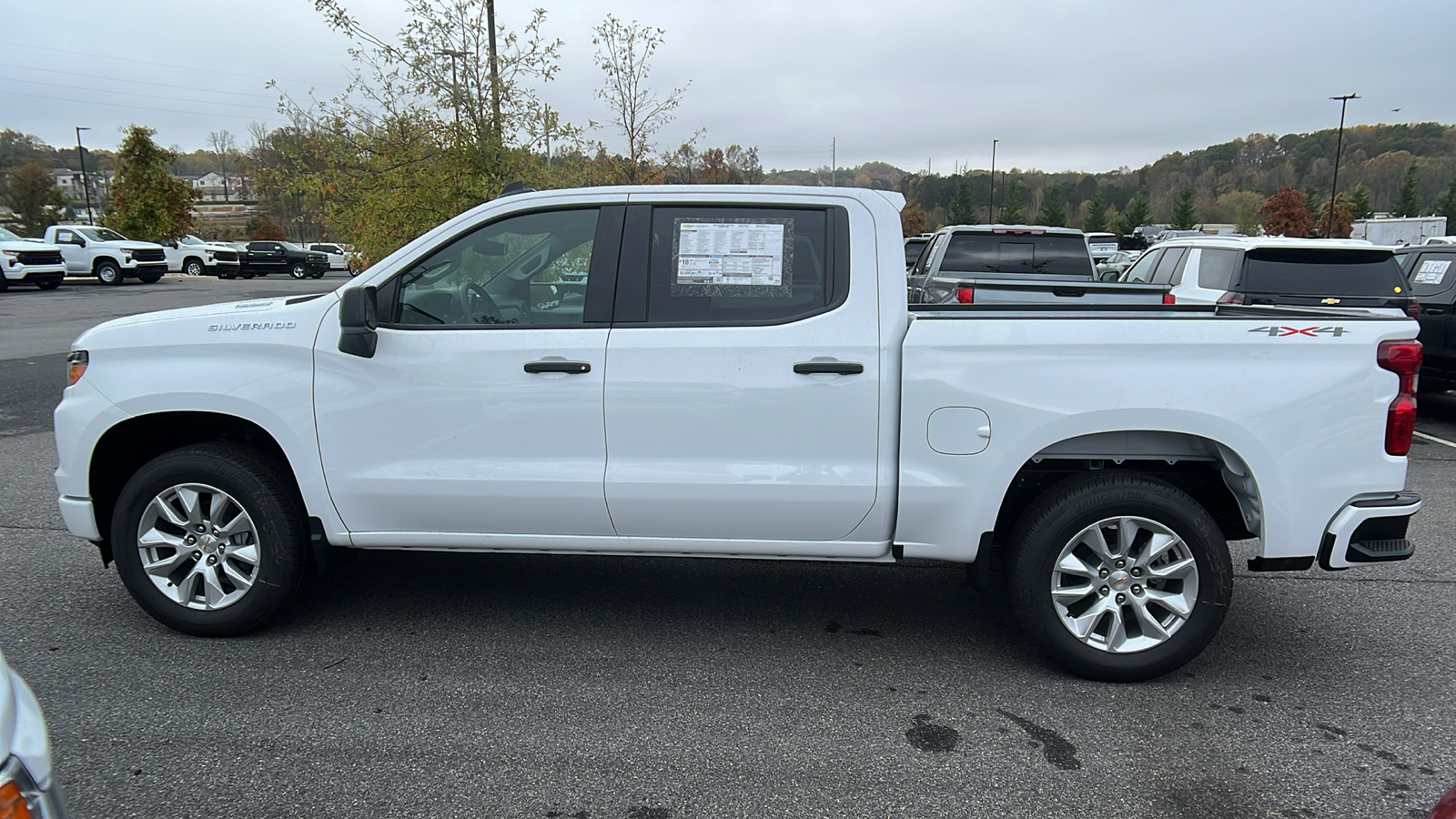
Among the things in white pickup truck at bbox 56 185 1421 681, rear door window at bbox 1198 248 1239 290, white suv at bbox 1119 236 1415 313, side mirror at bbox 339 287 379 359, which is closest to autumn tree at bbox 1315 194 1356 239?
rear door window at bbox 1198 248 1239 290

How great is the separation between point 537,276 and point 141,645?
239 cm

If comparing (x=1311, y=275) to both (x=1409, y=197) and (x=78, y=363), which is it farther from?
(x=1409, y=197)

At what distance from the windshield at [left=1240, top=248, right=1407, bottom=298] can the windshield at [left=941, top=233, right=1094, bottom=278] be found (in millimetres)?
2350

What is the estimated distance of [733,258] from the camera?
13.2ft

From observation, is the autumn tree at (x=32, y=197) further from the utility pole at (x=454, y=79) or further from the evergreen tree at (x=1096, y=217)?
the evergreen tree at (x=1096, y=217)

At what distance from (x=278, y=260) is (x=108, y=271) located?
9.08 meters

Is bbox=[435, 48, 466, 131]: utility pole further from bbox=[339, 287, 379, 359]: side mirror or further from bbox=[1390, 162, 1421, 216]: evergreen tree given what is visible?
bbox=[1390, 162, 1421, 216]: evergreen tree

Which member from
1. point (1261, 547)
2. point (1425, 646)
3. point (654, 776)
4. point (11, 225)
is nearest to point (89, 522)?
point (654, 776)

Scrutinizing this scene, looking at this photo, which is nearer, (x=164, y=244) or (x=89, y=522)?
(x=89, y=522)

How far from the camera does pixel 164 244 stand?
3909 cm

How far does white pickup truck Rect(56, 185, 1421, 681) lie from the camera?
3.71m

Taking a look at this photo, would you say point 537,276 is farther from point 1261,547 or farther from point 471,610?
point 1261,547

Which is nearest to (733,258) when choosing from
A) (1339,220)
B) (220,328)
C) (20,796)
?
(220,328)

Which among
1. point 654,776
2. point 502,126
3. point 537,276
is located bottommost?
point 654,776
